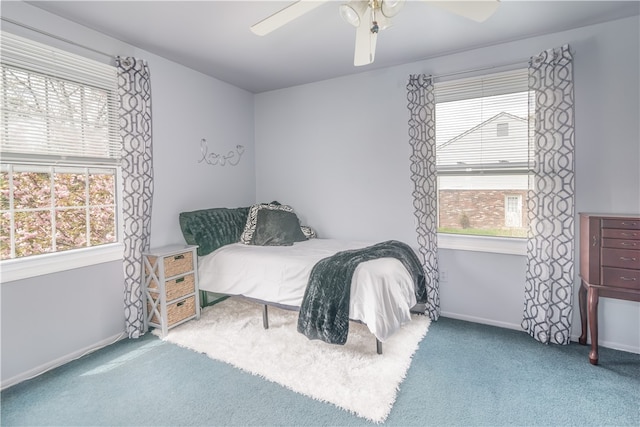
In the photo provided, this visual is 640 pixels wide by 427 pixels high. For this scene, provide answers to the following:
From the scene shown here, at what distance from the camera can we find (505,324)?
9.88 ft

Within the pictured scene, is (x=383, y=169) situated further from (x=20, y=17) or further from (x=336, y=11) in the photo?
(x=20, y=17)

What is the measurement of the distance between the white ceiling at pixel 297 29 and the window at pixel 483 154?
0.41 m

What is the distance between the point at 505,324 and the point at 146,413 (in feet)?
9.61

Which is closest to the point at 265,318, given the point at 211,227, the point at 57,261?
the point at 211,227

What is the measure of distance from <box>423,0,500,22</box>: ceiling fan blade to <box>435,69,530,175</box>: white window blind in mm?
1496

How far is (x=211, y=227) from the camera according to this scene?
3.42 meters

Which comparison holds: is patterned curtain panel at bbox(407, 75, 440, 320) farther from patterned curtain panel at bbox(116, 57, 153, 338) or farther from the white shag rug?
patterned curtain panel at bbox(116, 57, 153, 338)

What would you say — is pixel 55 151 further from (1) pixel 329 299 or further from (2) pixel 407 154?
(2) pixel 407 154

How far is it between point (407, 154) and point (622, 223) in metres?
1.77

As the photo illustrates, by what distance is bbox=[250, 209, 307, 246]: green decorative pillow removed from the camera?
11.3ft

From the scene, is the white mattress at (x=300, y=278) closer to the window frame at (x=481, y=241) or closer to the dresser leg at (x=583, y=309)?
the window frame at (x=481, y=241)

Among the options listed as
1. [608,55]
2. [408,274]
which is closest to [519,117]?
[608,55]

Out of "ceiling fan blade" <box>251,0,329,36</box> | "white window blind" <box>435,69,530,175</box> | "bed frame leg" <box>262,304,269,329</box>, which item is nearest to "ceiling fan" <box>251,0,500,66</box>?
"ceiling fan blade" <box>251,0,329,36</box>

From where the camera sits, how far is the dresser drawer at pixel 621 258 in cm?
221
